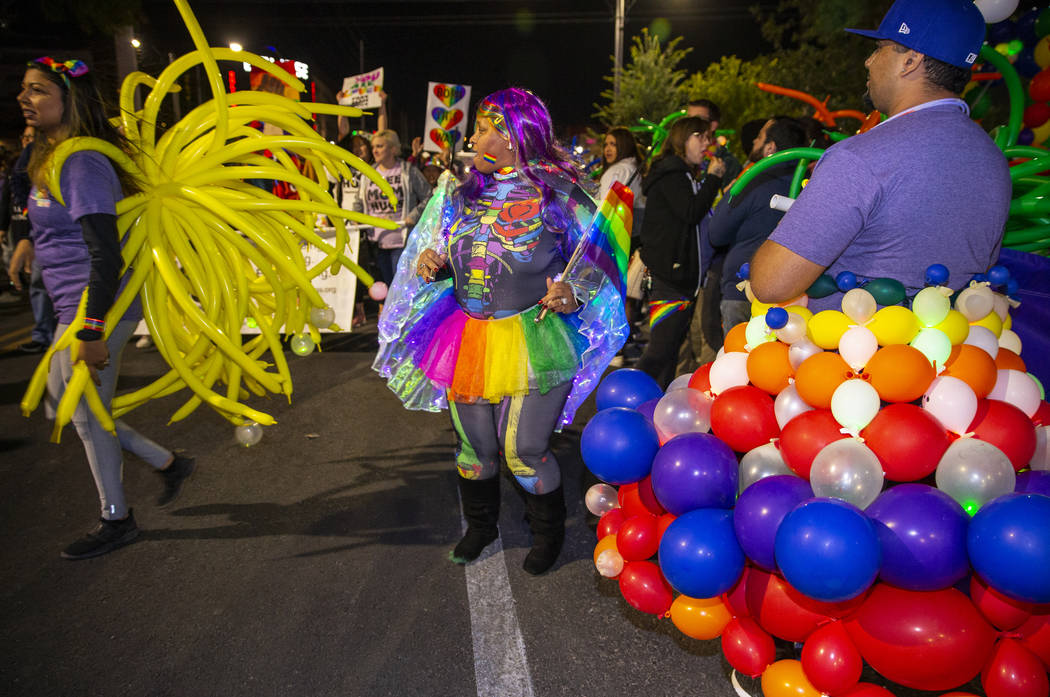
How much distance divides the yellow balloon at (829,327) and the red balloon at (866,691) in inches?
31.7

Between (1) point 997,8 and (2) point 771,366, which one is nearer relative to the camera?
(2) point 771,366

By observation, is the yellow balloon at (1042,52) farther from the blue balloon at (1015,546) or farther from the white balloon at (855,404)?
the blue balloon at (1015,546)

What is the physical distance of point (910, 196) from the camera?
159cm

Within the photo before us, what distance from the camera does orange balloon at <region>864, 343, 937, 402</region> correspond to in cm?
155

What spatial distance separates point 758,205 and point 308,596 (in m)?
3.15

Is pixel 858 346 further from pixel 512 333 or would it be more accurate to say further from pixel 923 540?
pixel 512 333

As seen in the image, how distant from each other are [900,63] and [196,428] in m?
4.95

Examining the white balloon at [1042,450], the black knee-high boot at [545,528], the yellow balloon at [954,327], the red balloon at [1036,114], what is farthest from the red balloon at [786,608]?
the red balloon at [1036,114]

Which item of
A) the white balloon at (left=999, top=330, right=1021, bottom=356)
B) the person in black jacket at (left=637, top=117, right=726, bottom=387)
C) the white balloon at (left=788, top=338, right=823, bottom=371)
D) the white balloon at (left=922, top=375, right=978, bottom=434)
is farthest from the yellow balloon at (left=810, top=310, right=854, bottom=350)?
the person in black jacket at (left=637, top=117, right=726, bottom=387)

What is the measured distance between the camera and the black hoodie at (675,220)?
4479mm

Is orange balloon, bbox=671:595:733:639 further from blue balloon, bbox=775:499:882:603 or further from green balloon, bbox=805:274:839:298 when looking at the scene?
green balloon, bbox=805:274:839:298

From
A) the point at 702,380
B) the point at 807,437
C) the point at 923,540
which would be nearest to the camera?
the point at 923,540

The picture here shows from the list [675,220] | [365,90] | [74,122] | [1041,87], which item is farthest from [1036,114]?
[365,90]

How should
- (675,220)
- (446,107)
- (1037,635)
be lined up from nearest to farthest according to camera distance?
1. (1037,635)
2. (675,220)
3. (446,107)
